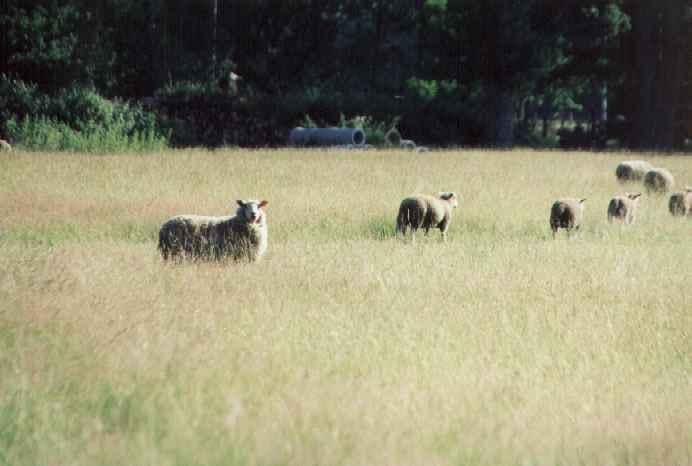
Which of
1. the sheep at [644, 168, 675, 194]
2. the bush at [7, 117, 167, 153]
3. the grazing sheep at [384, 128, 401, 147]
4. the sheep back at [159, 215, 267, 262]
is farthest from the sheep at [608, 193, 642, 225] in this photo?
the grazing sheep at [384, 128, 401, 147]

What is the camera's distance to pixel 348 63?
59688 millimetres

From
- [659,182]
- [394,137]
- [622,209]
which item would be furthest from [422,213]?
[394,137]

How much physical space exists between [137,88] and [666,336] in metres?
47.0

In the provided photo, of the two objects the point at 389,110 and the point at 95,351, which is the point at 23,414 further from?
the point at 389,110

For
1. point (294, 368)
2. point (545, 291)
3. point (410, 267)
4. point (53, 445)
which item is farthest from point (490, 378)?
point (410, 267)

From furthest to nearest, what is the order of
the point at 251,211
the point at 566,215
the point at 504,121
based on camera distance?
1. the point at 504,121
2. the point at 566,215
3. the point at 251,211

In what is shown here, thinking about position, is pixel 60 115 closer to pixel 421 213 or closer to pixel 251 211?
pixel 421 213

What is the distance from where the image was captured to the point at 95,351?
6.25 meters

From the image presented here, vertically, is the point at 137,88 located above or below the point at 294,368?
above

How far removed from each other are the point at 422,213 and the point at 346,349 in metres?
7.22

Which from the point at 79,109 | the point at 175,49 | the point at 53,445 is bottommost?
the point at 53,445

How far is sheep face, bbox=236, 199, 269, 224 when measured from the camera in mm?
10398

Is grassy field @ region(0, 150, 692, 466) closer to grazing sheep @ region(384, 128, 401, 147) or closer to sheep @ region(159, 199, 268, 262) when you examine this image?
sheep @ region(159, 199, 268, 262)

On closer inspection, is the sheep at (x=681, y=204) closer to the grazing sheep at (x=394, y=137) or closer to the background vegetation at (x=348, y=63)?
the background vegetation at (x=348, y=63)
